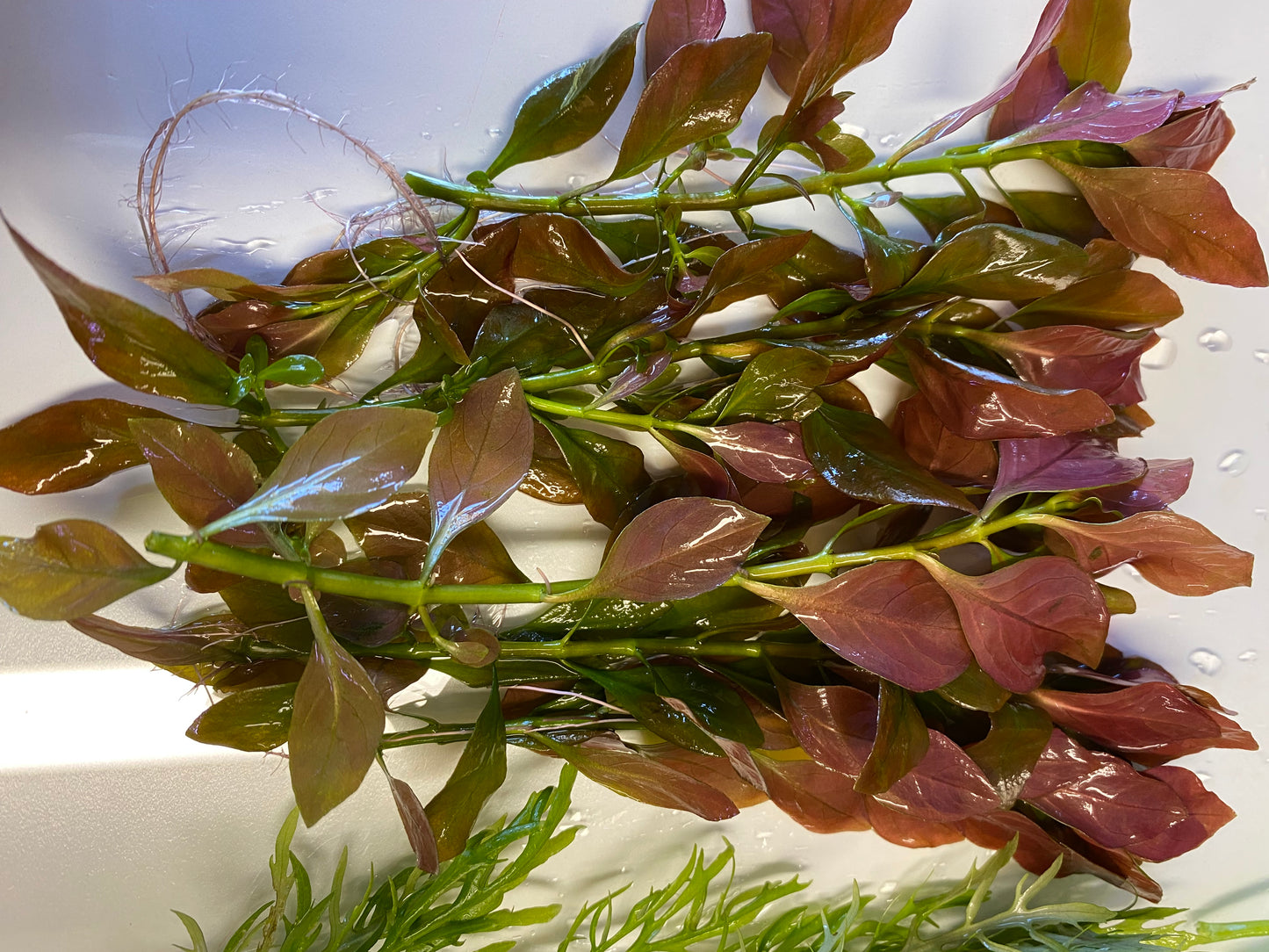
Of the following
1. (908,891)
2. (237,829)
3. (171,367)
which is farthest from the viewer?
(908,891)

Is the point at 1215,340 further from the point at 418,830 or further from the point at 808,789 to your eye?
the point at 418,830

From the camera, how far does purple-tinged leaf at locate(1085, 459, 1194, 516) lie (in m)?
0.67

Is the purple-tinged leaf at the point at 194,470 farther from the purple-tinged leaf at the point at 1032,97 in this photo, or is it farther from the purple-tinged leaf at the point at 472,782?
the purple-tinged leaf at the point at 1032,97

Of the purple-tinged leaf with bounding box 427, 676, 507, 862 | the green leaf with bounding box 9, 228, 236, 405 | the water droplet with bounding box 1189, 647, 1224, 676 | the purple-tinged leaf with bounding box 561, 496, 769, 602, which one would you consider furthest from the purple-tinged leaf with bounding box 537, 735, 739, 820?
the water droplet with bounding box 1189, 647, 1224, 676

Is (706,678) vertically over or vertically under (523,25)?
under

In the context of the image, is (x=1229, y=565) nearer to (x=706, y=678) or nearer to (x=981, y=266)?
(x=981, y=266)

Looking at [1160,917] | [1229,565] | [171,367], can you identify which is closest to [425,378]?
[171,367]

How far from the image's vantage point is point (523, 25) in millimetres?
671

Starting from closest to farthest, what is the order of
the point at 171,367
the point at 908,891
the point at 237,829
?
1. the point at 171,367
2. the point at 237,829
3. the point at 908,891

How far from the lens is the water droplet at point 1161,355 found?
750mm

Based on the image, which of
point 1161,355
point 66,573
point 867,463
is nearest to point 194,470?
point 66,573

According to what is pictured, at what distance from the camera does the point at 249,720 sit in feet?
2.02

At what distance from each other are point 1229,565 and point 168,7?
3.06 ft

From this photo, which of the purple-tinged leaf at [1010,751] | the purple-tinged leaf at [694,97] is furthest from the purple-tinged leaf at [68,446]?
the purple-tinged leaf at [1010,751]
